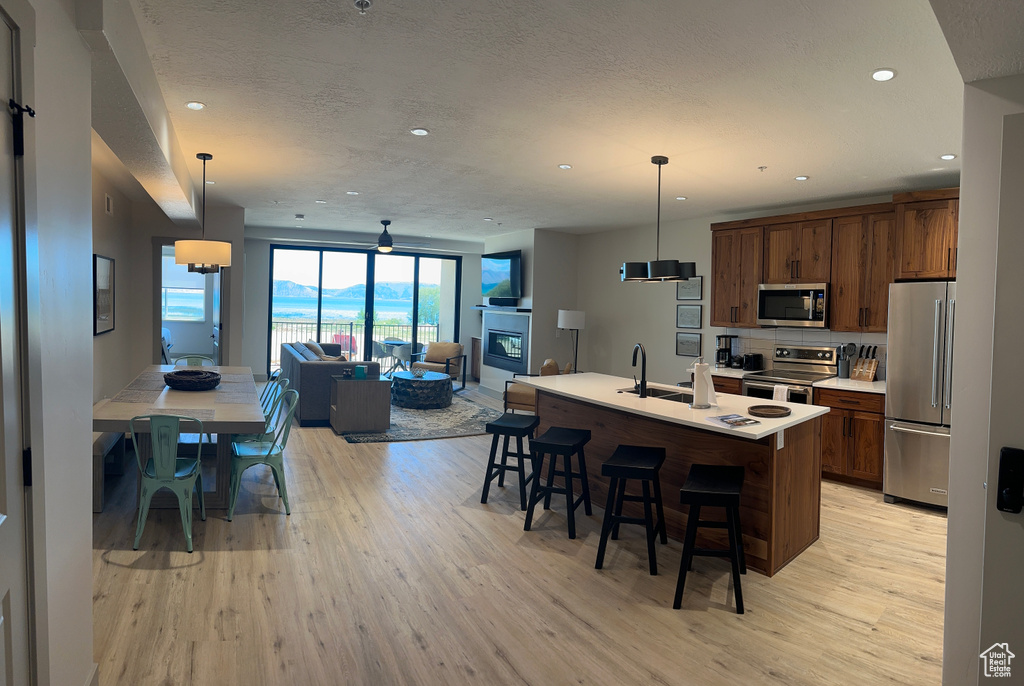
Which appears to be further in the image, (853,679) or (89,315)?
(853,679)

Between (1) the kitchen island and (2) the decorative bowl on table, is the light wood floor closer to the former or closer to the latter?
(1) the kitchen island

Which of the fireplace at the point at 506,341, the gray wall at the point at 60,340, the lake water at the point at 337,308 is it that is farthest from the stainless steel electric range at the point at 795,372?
the lake water at the point at 337,308

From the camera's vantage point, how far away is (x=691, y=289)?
735 centimetres

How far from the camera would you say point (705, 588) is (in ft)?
10.7

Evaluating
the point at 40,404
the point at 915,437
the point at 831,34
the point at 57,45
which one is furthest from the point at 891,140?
the point at 40,404

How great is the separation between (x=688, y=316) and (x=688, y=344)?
35 cm

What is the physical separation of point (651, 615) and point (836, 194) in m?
4.46

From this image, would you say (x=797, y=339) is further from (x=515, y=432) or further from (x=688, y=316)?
(x=515, y=432)

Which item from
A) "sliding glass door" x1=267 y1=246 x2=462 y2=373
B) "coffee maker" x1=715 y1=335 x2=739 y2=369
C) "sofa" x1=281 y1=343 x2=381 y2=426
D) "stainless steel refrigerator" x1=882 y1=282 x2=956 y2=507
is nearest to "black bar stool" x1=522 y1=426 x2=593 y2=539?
"stainless steel refrigerator" x1=882 y1=282 x2=956 y2=507

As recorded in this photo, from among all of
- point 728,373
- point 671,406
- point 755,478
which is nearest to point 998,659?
point 755,478

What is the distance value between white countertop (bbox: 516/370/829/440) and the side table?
2.39m

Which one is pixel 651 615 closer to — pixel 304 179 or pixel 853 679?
pixel 853 679

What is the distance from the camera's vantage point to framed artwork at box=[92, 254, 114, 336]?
18.4ft

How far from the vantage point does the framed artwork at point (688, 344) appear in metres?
7.29
